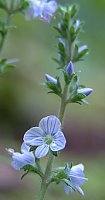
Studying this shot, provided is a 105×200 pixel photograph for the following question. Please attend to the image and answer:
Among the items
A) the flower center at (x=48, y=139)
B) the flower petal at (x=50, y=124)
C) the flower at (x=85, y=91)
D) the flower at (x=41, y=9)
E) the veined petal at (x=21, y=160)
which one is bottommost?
the veined petal at (x=21, y=160)

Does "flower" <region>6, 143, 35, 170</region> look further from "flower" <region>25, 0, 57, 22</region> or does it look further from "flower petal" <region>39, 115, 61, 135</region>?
"flower" <region>25, 0, 57, 22</region>

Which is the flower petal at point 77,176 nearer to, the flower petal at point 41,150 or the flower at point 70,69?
the flower petal at point 41,150

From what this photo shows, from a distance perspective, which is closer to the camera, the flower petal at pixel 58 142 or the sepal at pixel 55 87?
the flower petal at pixel 58 142

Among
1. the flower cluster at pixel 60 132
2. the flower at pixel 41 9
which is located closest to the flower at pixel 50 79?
the flower cluster at pixel 60 132

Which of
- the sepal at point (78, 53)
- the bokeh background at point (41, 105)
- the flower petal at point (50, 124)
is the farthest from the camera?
the bokeh background at point (41, 105)

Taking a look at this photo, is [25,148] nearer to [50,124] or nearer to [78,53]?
[50,124]

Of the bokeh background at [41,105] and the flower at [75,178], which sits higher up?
the bokeh background at [41,105]

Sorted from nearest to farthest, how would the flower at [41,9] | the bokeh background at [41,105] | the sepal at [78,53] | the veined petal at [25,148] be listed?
the veined petal at [25,148] → the sepal at [78,53] → the flower at [41,9] → the bokeh background at [41,105]
